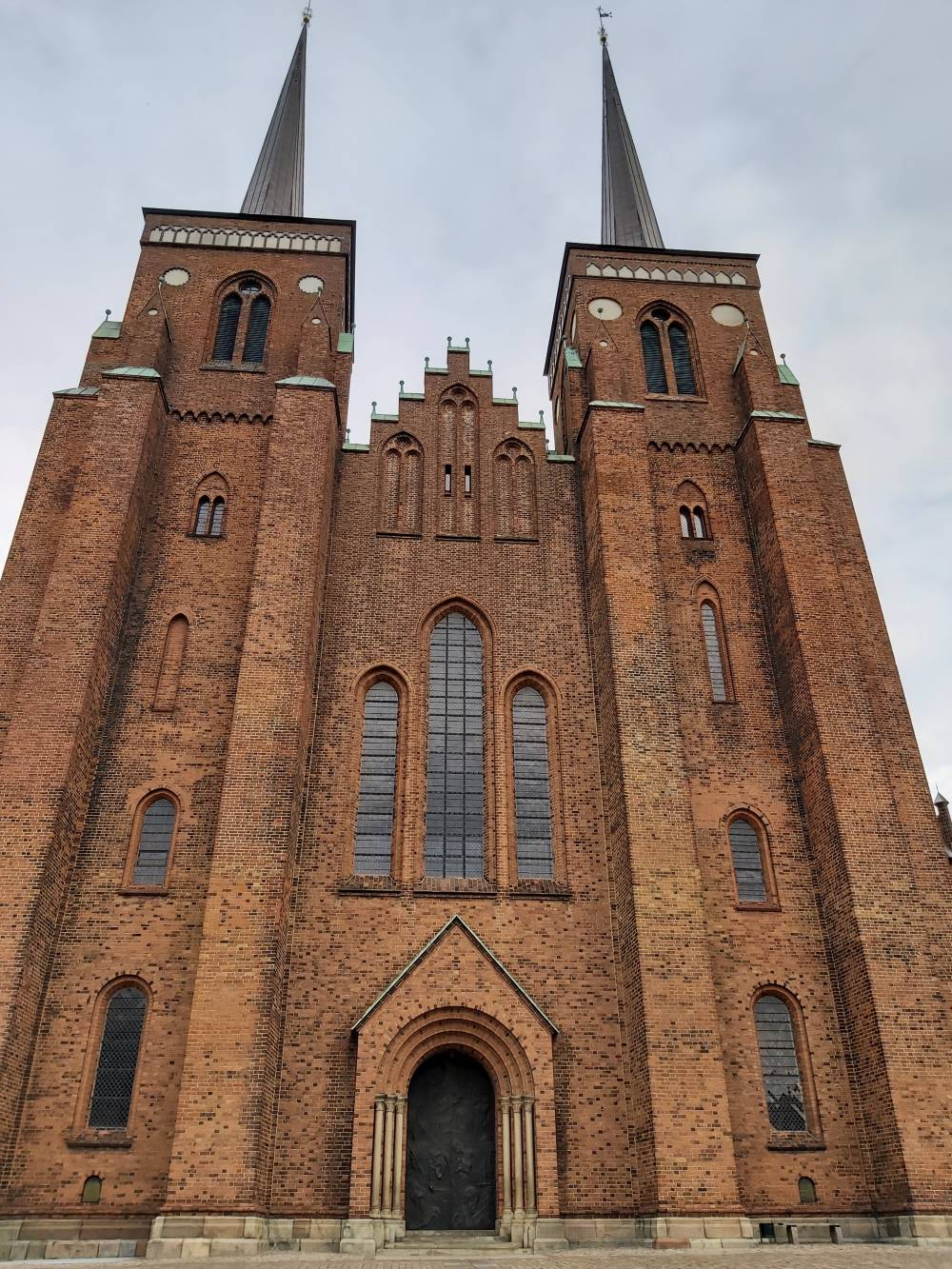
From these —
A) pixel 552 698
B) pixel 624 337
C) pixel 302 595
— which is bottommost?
pixel 552 698

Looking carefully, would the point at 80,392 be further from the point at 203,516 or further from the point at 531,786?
the point at 531,786

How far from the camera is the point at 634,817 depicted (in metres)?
16.5

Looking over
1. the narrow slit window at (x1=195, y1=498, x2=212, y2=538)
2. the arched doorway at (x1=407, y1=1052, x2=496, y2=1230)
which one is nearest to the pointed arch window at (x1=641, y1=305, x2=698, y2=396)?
the narrow slit window at (x1=195, y1=498, x2=212, y2=538)

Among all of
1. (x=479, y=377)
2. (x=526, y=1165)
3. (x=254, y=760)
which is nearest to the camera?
(x=526, y=1165)

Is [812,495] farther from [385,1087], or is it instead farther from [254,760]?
[385,1087]

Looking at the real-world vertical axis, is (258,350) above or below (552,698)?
above

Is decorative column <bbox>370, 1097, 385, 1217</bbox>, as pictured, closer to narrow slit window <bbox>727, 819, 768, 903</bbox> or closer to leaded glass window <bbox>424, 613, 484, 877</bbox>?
leaded glass window <bbox>424, 613, 484, 877</bbox>

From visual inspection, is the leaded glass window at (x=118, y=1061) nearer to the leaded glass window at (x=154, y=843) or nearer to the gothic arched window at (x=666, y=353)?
the leaded glass window at (x=154, y=843)

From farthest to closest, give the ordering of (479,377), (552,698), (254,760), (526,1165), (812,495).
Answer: (479,377) < (812,495) < (552,698) < (254,760) < (526,1165)

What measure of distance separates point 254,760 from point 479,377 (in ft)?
35.2

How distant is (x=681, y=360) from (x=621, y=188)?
943 cm

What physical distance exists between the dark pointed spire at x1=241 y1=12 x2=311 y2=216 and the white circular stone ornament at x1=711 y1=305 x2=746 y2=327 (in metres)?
11.8

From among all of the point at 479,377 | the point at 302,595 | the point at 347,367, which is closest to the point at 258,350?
the point at 347,367

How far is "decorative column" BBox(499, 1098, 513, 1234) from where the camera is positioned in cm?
1412
